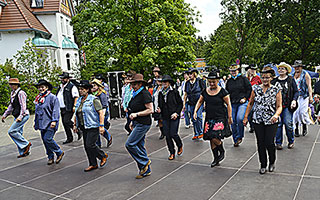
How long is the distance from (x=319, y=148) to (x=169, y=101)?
3.64 meters

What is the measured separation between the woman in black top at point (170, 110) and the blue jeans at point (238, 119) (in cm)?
163

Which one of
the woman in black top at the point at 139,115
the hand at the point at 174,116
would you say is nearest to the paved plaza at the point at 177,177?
the woman in black top at the point at 139,115

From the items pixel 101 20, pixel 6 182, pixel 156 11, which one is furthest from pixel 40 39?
pixel 6 182

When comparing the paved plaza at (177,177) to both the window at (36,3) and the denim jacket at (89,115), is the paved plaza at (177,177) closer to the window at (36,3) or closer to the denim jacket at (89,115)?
the denim jacket at (89,115)

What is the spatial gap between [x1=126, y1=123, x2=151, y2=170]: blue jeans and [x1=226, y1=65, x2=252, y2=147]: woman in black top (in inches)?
110

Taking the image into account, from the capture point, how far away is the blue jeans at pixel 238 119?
691cm

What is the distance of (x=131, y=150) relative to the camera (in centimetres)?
512

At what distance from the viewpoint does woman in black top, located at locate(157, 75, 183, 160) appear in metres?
6.15

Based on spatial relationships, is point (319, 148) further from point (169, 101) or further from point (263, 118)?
point (169, 101)

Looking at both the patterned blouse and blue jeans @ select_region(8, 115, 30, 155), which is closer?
the patterned blouse

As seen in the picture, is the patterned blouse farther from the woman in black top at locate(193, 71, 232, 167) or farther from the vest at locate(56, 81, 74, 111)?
the vest at locate(56, 81, 74, 111)

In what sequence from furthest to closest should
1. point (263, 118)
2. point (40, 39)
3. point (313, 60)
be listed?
point (40, 39) → point (313, 60) → point (263, 118)

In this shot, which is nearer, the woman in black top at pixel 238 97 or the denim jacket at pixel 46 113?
the denim jacket at pixel 46 113

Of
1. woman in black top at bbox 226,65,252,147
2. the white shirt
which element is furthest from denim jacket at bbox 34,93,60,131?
woman in black top at bbox 226,65,252,147
